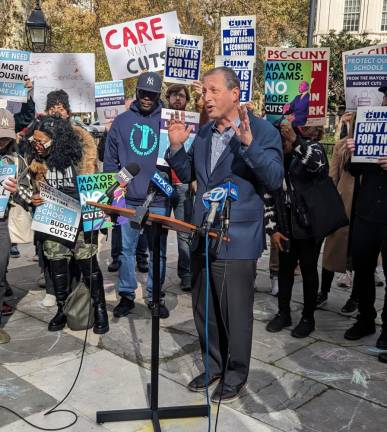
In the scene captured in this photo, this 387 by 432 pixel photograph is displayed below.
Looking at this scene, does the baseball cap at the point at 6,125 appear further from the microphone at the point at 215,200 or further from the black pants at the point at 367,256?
the black pants at the point at 367,256

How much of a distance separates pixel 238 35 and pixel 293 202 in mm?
2970

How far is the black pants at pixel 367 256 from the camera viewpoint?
4.49 meters

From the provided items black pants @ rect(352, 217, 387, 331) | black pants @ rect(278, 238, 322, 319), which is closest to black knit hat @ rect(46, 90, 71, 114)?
black pants @ rect(278, 238, 322, 319)

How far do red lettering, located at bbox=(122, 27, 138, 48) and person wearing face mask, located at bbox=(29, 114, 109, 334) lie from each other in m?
1.74

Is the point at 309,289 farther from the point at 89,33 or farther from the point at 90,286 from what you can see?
the point at 89,33

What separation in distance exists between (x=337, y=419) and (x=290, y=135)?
7.12ft

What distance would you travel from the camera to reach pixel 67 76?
20.5 feet

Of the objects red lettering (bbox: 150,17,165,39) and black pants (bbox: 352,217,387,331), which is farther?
red lettering (bbox: 150,17,165,39)

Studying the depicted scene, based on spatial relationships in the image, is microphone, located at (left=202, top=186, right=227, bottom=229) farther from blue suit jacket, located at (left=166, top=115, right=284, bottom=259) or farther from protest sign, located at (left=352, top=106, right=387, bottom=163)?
protest sign, located at (left=352, top=106, right=387, bottom=163)

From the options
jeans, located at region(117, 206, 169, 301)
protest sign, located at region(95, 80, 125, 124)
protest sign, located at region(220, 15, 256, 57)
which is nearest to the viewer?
jeans, located at region(117, 206, 169, 301)

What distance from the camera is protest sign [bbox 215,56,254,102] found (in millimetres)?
6219

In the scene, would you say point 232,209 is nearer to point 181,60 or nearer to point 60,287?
point 60,287

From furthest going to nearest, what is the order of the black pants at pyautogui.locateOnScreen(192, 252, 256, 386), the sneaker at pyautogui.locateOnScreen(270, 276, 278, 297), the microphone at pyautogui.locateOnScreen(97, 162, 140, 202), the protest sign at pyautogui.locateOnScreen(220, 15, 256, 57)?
the protest sign at pyautogui.locateOnScreen(220, 15, 256, 57), the sneaker at pyautogui.locateOnScreen(270, 276, 278, 297), the black pants at pyautogui.locateOnScreen(192, 252, 256, 386), the microphone at pyautogui.locateOnScreen(97, 162, 140, 202)

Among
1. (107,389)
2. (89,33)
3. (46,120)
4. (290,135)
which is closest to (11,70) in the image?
(46,120)
